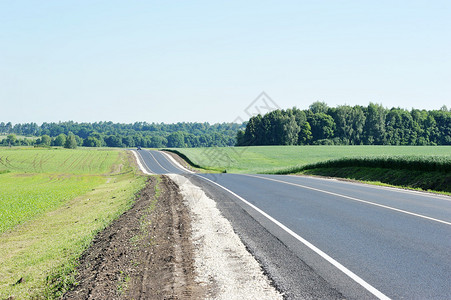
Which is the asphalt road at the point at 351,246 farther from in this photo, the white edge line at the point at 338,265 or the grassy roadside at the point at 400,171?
the grassy roadside at the point at 400,171

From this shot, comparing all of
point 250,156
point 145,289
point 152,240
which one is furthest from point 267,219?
point 250,156

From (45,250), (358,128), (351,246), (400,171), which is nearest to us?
(351,246)

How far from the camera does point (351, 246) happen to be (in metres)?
7.67

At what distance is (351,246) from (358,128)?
415 ft

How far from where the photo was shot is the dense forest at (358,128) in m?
126

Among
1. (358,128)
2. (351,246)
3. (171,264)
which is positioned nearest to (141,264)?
(171,264)

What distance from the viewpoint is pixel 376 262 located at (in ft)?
21.5

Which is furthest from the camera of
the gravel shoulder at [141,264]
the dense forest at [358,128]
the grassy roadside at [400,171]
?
the dense forest at [358,128]

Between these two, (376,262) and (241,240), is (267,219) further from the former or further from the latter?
(376,262)

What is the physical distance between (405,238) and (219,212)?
580 cm

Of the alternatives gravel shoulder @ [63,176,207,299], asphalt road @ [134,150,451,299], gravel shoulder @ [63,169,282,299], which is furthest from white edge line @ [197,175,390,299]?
gravel shoulder @ [63,176,207,299]

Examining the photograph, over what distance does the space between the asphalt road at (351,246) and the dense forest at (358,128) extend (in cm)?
11252

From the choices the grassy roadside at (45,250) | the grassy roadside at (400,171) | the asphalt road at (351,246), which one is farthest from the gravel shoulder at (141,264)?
the grassy roadside at (400,171)

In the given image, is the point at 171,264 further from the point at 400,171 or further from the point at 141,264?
the point at 400,171
